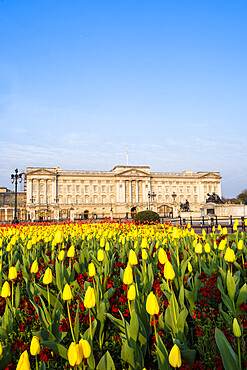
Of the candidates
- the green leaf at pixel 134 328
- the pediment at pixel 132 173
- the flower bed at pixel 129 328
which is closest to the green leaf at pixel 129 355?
the flower bed at pixel 129 328

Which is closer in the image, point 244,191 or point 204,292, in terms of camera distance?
point 204,292

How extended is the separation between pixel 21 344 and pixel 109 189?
8063 centimetres

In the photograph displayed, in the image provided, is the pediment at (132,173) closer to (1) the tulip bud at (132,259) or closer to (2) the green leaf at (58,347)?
(1) the tulip bud at (132,259)

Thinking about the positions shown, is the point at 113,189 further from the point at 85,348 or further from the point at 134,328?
the point at 85,348

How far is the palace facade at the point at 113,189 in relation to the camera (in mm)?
76125

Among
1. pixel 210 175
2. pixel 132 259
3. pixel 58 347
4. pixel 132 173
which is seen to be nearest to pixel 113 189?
pixel 132 173

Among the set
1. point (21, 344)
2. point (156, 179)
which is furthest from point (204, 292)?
point (156, 179)

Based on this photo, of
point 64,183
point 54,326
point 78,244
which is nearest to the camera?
point 54,326

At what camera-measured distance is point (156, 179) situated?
285ft

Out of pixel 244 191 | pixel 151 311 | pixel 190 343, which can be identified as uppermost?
pixel 244 191

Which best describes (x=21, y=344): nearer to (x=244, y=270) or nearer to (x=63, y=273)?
(x=63, y=273)

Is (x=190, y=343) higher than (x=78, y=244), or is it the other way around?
(x=78, y=244)

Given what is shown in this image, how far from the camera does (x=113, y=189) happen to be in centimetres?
8331

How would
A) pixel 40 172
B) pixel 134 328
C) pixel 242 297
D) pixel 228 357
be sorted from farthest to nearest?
pixel 40 172
pixel 242 297
pixel 134 328
pixel 228 357
